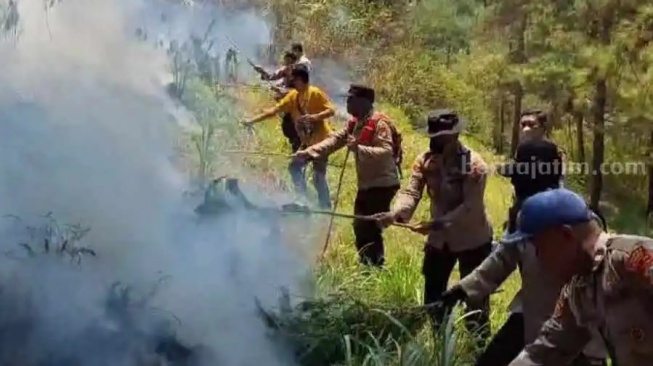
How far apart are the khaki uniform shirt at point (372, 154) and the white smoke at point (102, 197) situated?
1944 millimetres

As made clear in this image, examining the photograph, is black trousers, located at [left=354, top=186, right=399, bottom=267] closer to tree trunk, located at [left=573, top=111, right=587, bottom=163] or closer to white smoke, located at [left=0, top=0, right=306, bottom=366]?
white smoke, located at [left=0, top=0, right=306, bottom=366]

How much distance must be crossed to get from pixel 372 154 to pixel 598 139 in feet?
23.1

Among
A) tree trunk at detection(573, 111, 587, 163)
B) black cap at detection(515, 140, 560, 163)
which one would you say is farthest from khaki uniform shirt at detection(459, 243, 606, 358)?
tree trunk at detection(573, 111, 587, 163)

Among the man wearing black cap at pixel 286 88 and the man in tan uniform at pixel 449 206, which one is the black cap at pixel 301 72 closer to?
the man wearing black cap at pixel 286 88

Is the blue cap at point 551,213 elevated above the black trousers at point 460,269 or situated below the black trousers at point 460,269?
above

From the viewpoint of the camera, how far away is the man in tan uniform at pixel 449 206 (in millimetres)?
5180

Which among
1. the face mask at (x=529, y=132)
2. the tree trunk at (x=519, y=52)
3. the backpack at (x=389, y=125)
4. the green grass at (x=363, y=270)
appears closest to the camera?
the green grass at (x=363, y=270)

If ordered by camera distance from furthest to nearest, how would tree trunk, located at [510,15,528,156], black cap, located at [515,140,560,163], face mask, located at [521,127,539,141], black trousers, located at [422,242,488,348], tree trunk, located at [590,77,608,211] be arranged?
tree trunk, located at [510,15,528,156] → tree trunk, located at [590,77,608,211] → face mask, located at [521,127,539,141] → black trousers, located at [422,242,488,348] → black cap, located at [515,140,560,163]

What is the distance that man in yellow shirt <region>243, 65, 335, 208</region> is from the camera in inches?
316

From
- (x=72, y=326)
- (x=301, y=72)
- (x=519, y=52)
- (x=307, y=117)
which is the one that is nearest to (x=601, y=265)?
(x=72, y=326)

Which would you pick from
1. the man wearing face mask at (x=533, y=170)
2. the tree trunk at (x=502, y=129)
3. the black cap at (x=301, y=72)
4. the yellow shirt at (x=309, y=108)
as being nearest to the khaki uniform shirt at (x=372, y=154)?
the yellow shirt at (x=309, y=108)

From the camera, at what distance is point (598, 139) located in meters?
12.6

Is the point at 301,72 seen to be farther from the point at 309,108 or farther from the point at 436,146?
the point at 436,146

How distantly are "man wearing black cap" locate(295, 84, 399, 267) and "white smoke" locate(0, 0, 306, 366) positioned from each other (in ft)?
6.32
